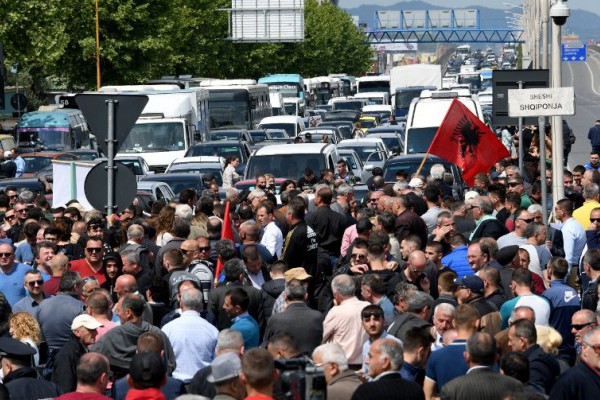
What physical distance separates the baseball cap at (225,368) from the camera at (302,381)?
0.95 meters

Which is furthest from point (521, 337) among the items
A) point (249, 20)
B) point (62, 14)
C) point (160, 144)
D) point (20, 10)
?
point (249, 20)

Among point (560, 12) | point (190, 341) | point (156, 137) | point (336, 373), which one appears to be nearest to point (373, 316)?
point (336, 373)

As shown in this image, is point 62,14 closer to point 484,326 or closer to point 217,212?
point 217,212

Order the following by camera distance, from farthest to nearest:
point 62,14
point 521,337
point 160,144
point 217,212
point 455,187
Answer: point 62,14 → point 160,144 → point 455,187 → point 217,212 → point 521,337

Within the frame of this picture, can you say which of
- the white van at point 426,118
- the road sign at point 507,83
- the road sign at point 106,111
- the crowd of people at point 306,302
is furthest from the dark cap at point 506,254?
the white van at point 426,118

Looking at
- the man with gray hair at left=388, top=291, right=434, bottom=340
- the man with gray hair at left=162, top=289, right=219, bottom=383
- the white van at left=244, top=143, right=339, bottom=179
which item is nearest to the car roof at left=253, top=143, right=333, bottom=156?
the white van at left=244, top=143, right=339, bottom=179

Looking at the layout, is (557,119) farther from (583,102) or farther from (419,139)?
(583,102)

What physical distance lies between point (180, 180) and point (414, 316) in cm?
1588

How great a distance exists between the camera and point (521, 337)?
988 cm

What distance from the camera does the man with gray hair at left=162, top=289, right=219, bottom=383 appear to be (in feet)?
34.9

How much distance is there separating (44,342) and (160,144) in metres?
27.4

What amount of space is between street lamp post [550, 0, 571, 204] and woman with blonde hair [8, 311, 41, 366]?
9622mm

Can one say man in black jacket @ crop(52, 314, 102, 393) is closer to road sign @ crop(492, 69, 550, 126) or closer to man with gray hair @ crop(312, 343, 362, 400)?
man with gray hair @ crop(312, 343, 362, 400)

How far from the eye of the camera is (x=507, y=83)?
974 inches
